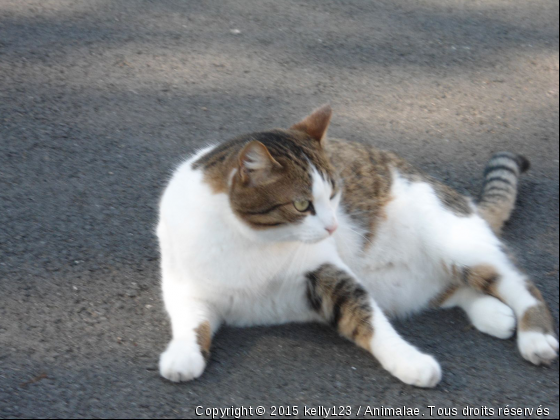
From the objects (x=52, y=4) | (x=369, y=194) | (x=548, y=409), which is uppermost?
(x=52, y=4)

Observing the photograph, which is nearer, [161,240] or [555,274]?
[161,240]

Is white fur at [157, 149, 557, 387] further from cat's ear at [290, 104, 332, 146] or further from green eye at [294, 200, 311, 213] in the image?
cat's ear at [290, 104, 332, 146]

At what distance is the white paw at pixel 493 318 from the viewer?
8.51 ft

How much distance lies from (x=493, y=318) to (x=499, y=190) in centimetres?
89

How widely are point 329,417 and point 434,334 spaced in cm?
75

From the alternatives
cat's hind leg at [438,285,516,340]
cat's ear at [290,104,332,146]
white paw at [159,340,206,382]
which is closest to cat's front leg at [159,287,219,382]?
white paw at [159,340,206,382]

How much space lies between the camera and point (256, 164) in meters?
2.20

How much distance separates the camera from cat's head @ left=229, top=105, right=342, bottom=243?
2227 millimetres

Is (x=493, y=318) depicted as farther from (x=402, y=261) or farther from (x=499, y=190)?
(x=499, y=190)

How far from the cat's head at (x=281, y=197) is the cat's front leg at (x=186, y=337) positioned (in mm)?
419

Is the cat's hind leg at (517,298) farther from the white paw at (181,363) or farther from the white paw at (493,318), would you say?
the white paw at (181,363)

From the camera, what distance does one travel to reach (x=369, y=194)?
289 cm

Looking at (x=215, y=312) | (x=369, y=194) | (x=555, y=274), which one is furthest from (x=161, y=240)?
(x=555, y=274)

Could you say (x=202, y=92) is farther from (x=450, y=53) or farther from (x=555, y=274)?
(x=555, y=274)
